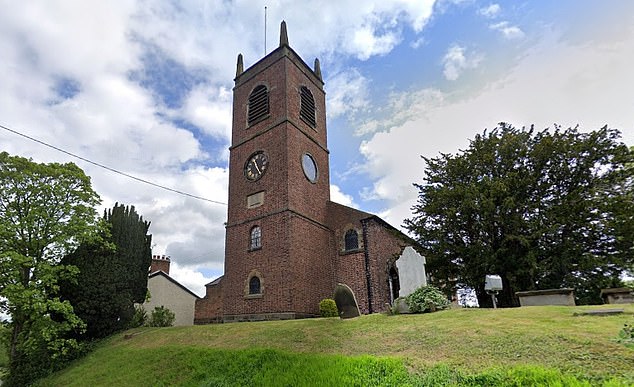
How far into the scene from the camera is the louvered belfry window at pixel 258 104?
776 inches

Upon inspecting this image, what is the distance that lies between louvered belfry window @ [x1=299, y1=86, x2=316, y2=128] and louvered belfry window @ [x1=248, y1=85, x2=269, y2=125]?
79.3 inches

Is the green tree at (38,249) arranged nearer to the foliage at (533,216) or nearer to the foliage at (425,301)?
the foliage at (425,301)

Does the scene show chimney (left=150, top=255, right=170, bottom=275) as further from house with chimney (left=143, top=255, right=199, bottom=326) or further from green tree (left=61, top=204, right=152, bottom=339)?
green tree (left=61, top=204, right=152, bottom=339)

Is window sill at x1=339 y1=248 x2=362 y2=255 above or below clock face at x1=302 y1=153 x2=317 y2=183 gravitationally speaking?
below

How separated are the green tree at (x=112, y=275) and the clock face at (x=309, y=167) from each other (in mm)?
8930

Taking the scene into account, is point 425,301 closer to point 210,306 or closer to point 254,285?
point 254,285

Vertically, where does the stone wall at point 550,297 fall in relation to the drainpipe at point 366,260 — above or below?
below

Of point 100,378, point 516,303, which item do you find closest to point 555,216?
point 516,303

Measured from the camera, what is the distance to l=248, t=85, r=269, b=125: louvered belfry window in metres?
19.7

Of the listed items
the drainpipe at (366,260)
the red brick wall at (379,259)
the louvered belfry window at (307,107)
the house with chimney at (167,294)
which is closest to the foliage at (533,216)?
the red brick wall at (379,259)

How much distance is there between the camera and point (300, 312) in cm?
1588

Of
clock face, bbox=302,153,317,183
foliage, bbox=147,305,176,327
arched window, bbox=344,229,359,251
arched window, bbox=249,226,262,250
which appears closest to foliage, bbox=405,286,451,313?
arched window, bbox=344,229,359,251

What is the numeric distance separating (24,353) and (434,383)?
51.7 feet

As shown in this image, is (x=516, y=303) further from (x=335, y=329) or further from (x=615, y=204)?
(x=335, y=329)
